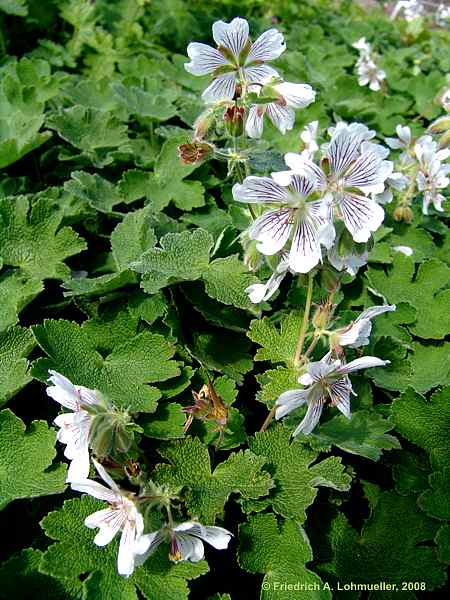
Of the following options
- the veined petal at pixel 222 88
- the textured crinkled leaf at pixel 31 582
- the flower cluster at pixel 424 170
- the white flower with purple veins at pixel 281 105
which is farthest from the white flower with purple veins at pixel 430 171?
the textured crinkled leaf at pixel 31 582

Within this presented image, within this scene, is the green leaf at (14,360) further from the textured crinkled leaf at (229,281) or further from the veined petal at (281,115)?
the veined petal at (281,115)

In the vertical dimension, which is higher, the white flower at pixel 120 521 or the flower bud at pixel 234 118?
the flower bud at pixel 234 118

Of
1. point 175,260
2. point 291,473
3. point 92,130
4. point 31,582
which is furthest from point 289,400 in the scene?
point 92,130

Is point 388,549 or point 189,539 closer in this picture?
point 189,539

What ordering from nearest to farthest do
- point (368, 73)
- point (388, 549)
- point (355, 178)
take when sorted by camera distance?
point (355, 178), point (388, 549), point (368, 73)

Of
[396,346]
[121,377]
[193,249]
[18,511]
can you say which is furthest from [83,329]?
[396,346]

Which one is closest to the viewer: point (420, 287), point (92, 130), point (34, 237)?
point (34, 237)

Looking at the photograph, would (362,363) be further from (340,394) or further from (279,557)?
(279,557)

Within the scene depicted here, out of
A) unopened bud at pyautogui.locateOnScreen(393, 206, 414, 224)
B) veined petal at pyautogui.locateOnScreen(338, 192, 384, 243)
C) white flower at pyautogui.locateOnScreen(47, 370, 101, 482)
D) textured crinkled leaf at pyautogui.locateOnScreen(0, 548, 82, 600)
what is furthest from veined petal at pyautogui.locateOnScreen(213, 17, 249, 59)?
textured crinkled leaf at pyautogui.locateOnScreen(0, 548, 82, 600)
